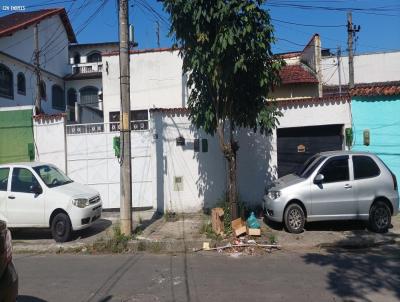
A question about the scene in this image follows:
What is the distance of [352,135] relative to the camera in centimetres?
1309

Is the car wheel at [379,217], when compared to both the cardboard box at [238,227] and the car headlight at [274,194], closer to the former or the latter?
the car headlight at [274,194]

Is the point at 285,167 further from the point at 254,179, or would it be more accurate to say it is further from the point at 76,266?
the point at 76,266

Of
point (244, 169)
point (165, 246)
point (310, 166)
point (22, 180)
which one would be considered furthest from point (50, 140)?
point (310, 166)

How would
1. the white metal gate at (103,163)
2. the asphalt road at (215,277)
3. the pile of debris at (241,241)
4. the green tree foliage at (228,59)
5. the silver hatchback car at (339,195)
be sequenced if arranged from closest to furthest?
Answer: 1. the asphalt road at (215,277)
2. the pile of debris at (241,241)
3. the green tree foliage at (228,59)
4. the silver hatchback car at (339,195)
5. the white metal gate at (103,163)

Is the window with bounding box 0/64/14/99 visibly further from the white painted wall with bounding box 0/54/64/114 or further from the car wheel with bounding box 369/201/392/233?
the car wheel with bounding box 369/201/392/233

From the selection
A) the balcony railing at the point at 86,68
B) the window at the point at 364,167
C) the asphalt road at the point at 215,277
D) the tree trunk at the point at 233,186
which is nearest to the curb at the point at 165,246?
the asphalt road at the point at 215,277

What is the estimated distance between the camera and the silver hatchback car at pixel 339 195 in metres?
10.5

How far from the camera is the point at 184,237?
10562mm

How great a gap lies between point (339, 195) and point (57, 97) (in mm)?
28036

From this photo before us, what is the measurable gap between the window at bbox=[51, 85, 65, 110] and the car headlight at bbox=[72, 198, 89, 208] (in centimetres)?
2423

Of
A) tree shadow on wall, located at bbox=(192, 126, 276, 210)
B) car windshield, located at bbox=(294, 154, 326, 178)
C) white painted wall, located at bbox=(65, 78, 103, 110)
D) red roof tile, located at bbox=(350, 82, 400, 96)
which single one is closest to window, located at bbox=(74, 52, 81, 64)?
white painted wall, located at bbox=(65, 78, 103, 110)

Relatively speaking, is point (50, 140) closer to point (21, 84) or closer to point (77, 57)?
point (21, 84)

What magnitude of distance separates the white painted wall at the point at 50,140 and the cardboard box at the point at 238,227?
625 centimetres

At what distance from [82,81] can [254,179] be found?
2518 cm
